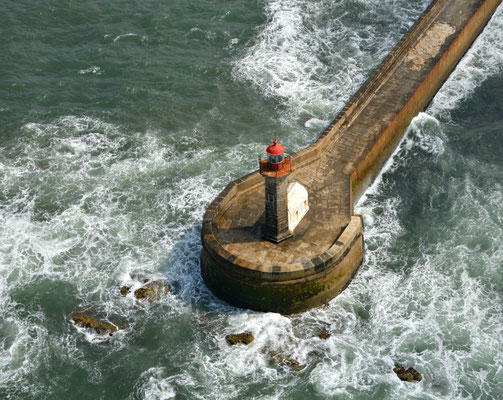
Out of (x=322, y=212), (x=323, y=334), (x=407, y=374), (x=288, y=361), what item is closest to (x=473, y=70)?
(x=322, y=212)

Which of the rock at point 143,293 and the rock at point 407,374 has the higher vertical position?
the rock at point 407,374

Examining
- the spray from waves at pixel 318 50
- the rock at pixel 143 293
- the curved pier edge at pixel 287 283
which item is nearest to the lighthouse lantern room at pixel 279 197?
the curved pier edge at pixel 287 283

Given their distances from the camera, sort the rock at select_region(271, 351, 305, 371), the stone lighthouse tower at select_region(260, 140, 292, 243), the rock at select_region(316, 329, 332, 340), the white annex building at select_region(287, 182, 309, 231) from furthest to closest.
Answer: the white annex building at select_region(287, 182, 309, 231) < the rock at select_region(316, 329, 332, 340) < the rock at select_region(271, 351, 305, 371) < the stone lighthouse tower at select_region(260, 140, 292, 243)

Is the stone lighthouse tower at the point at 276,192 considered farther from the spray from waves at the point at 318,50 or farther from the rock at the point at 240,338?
the spray from waves at the point at 318,50

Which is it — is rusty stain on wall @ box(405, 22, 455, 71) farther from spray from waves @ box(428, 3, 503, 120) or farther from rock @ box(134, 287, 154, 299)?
rock @ box(134, 287, 154, 299)

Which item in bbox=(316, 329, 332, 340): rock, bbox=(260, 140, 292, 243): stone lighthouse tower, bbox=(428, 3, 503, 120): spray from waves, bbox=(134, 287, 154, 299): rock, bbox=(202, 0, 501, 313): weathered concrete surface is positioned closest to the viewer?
bbox=(260, 140, 292, 243): stone lighthouse tower

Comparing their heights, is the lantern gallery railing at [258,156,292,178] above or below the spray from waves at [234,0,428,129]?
above

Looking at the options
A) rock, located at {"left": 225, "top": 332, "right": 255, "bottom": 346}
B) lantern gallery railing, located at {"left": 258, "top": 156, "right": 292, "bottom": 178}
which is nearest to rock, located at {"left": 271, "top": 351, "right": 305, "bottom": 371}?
rock, located at {"left": 225, "top": 332, "right": 255, "bottom": 346}
